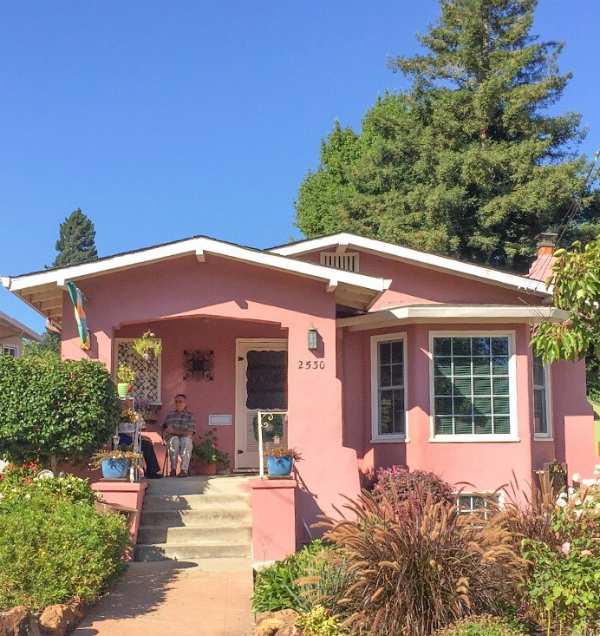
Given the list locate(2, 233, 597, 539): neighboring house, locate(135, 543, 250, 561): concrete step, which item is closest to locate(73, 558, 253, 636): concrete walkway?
locate(135, 543, 250, 561): concrete step

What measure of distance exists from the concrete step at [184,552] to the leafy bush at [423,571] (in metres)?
3.56

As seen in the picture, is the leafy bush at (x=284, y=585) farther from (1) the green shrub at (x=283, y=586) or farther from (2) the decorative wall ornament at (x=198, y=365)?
(2) the decorative wall ornament at (x=198, y=365)

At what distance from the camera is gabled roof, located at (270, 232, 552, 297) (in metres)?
12.8

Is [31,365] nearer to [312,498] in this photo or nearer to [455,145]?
[312,498]

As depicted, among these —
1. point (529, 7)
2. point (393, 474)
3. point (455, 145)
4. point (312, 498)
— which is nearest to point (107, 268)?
point (312, 498)

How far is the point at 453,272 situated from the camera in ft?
43.4

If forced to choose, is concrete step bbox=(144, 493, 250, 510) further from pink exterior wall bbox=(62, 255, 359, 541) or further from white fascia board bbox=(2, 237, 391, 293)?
white fascia board bbox=(2, 237, 391, 293)

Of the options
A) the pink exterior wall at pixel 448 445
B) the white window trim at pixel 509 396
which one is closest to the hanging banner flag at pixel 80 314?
the pink exterior wall at pixel 448 445

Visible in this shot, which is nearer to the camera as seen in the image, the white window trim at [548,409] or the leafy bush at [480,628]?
the leafy bush at [480,628]

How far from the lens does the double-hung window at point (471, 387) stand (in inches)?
471

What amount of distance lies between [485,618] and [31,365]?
6248 mm

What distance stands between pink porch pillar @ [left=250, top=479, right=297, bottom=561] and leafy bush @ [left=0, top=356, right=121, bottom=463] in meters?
2.04

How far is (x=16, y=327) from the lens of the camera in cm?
2097

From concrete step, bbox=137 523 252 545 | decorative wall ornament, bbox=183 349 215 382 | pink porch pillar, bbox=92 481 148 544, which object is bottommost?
concrete step, bbox=137 523 252 545
